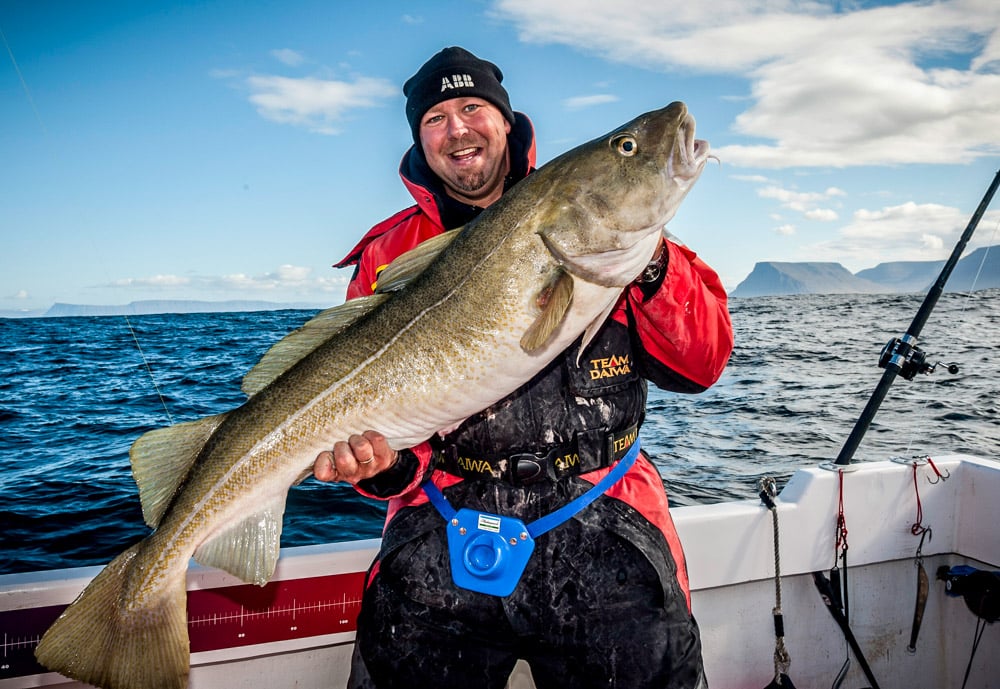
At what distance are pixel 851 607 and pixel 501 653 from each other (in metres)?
2.70

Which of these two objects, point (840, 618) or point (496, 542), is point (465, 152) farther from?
point (840, 618)

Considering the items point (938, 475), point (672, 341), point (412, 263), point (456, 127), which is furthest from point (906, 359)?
point (412, 263)

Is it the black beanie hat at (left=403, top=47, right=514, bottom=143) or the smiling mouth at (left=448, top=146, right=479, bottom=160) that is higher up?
the black beanie hat at (left=403, top=47, right=514, bottom=143)

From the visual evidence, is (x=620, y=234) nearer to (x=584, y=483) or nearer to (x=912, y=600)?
(x=584, y=483)

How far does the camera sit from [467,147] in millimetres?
3762

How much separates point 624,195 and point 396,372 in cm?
109

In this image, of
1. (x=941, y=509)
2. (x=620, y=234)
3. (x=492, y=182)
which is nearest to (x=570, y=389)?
(x=620, y=234)

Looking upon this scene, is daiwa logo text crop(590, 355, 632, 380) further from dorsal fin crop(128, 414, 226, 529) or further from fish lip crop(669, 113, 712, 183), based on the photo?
dorsal fin crop(128, 414, 226, 529)

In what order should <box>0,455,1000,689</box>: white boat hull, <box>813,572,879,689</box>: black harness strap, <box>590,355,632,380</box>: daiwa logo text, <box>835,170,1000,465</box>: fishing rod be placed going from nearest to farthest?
<box>590,355,632,380</box>: daiwa logo text → <box>0,455,1000,689</box>: white boat hull → <box>813,572,879,689</box>: black harness strap → <box>835,170,1000,465</box>: fishing rod

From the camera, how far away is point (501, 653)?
2857 mm

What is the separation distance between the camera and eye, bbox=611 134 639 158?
2.54m

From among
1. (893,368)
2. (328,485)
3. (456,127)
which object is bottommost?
(328,485)

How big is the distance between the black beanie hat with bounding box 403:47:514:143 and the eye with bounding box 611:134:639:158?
1531 millimetres

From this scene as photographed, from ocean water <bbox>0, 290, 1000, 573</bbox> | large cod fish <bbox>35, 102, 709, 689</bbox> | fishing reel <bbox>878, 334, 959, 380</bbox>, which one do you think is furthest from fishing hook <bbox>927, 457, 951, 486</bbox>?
ocean water <bbox>0, 290, 1000, 573</bbox>
